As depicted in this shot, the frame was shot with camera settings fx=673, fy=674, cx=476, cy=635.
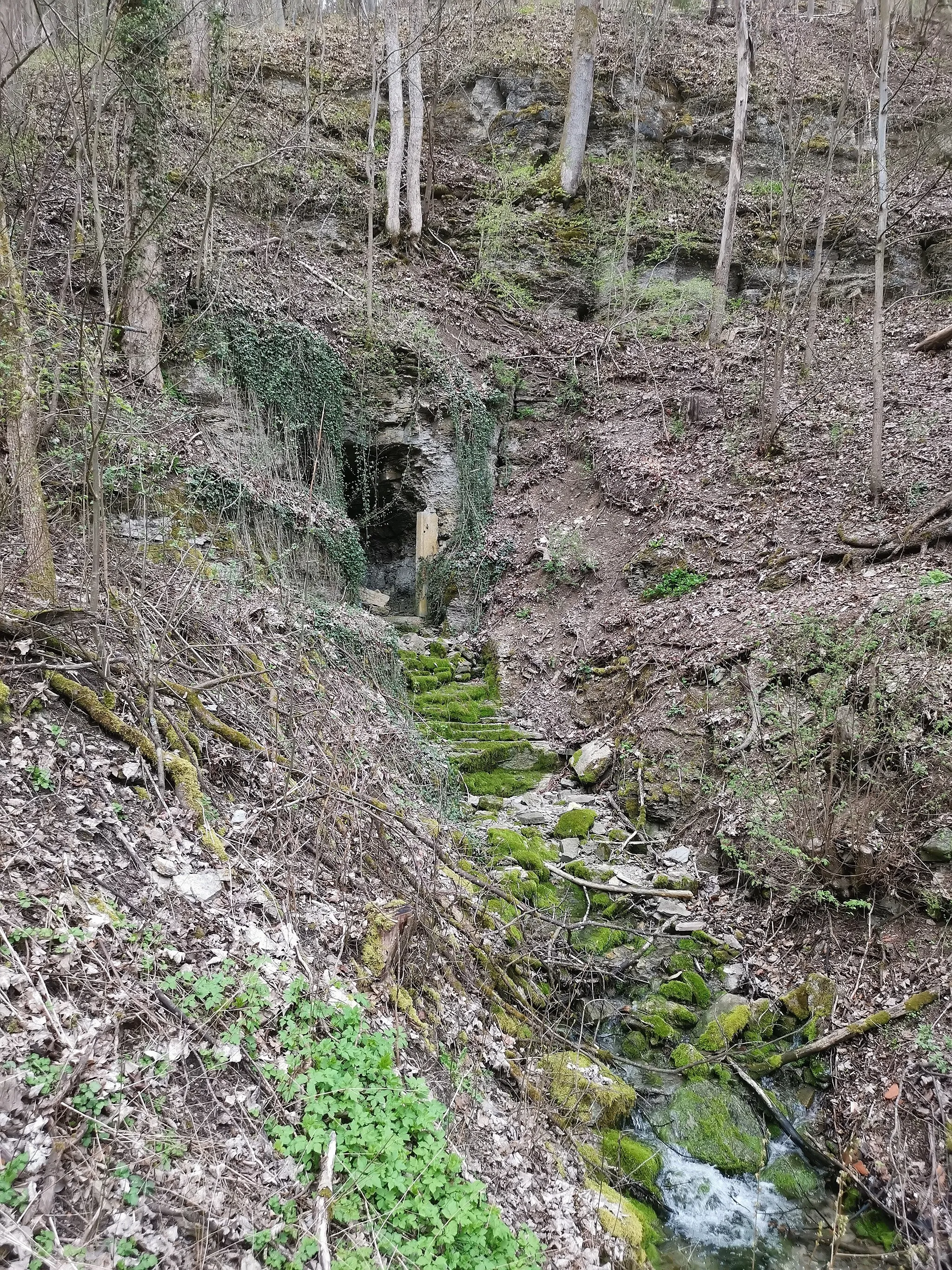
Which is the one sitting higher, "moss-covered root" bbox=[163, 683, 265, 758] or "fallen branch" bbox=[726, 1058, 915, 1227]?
"moss-covered root" bbox=[163, 683, 265, 758]

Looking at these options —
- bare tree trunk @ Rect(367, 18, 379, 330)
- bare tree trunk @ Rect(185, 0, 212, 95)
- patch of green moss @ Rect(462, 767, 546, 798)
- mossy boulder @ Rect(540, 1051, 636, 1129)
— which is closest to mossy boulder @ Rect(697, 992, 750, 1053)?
mossy boulder @ Rect(540, 1051, 636, 1129)

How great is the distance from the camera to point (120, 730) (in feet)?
12.8

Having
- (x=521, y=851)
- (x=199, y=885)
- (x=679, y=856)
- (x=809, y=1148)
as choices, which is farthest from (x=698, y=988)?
(x=199, y=885)

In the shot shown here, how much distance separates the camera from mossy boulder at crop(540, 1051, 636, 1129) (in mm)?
4090

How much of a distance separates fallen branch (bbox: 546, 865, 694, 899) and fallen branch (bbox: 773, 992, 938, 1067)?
1608mm

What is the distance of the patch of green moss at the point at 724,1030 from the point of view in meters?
5.03

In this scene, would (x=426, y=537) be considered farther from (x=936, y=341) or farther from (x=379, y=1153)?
(x=379, y=1153)

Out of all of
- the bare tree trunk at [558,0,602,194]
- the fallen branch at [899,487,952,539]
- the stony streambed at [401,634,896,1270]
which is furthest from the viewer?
the bare tree trunk at [558,0,602,194]

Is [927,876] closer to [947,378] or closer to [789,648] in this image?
[789,648]

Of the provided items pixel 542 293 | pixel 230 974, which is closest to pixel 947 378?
pixel 542 293

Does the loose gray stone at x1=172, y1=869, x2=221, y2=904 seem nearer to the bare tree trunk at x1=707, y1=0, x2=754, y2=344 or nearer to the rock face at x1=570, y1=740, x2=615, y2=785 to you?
the rock face at x1=570, y1=740, x2=615, y2=785

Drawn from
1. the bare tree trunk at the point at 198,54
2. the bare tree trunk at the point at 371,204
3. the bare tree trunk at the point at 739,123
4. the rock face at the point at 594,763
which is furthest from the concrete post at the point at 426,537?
the bare tree trunk at the point at 198,54

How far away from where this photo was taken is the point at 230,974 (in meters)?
2.99

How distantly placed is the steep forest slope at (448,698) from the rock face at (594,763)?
0.04m
